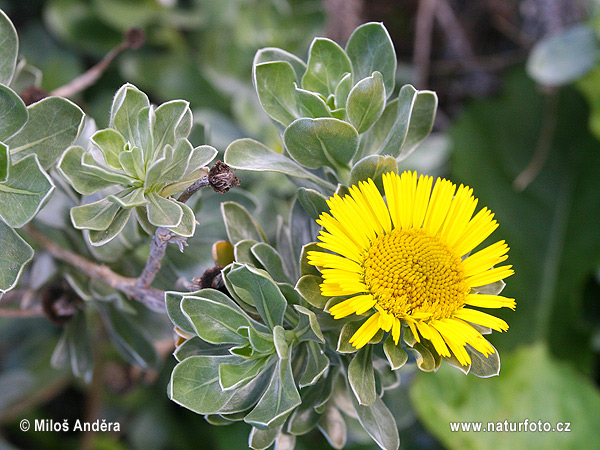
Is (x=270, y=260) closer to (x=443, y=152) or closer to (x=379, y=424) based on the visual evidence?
(x=379, y=424)

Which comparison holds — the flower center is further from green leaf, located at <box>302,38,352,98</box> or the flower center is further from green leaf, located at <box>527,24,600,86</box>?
green leaf, located at <box>527,24,600,86</box>

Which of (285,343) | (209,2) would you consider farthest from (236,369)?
(209,2)

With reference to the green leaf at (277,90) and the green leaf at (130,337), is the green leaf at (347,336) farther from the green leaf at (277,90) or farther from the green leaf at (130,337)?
the green leaf at (130,337)

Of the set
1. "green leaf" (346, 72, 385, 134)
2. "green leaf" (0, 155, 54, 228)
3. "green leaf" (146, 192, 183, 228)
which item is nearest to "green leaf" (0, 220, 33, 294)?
"green leaf" (0, 155, 54, 228)

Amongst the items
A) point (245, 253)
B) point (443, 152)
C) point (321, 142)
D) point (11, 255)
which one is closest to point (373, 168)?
point (321, 142)

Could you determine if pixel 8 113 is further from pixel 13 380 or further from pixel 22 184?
pixel 13 380

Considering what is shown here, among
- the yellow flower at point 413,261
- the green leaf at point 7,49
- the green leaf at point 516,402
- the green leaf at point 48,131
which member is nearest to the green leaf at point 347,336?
the yellow flower at point 413,261
